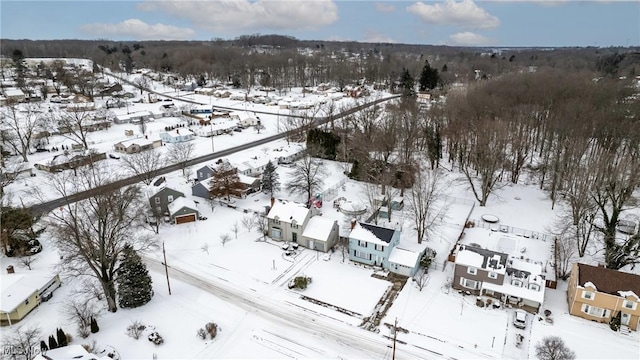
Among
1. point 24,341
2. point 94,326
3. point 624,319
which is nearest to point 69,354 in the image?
point 94,326

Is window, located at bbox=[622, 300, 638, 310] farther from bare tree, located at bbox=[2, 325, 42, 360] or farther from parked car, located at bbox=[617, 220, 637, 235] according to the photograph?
bare tree, located at bbox=[2, 325, 42, 360]

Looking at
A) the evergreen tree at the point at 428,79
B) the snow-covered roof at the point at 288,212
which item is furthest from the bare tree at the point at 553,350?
the evergreen tree at the point at 428,79

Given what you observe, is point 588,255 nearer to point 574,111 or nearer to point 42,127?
point 574,111

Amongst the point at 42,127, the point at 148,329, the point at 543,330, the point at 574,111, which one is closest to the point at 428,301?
the point at 543,330

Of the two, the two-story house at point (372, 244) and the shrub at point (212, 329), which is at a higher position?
the two-story house at point (372, 244)

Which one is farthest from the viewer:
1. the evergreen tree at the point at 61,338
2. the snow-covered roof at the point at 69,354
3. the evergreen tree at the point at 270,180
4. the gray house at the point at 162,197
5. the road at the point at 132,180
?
the evergreen tree at the point at 270,180

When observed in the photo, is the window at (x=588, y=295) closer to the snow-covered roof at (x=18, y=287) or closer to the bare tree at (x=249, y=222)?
the bare tree at (x=249, y=222)

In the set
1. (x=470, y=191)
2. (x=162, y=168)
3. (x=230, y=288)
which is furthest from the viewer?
(x=162, y=168)
